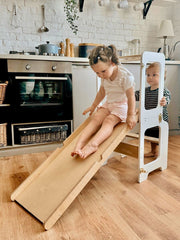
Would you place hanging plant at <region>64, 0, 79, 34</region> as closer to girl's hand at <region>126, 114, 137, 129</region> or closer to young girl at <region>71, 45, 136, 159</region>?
young girl at <region>71, 45, 136, 159</region>

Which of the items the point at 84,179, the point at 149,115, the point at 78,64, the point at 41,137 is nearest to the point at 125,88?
the point at 149,115

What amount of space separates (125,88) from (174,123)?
177 cm

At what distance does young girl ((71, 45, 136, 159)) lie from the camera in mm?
1436

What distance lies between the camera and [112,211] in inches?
49.8

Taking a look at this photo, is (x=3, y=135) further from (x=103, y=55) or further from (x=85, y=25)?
(x=85, y=25)

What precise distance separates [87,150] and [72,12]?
83.9 inches

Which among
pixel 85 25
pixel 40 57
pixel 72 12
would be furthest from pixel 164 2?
pixel 40 57

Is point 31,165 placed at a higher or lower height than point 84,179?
lower

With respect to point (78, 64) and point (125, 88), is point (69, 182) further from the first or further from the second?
point (78, 64)

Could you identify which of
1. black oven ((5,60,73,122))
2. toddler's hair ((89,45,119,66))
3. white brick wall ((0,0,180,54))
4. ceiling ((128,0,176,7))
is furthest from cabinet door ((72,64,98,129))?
ceiling ((128,0,176,7))

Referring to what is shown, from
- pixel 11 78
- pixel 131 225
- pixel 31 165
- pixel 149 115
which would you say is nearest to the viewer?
pixel 131 225

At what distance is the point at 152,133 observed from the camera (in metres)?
2.28

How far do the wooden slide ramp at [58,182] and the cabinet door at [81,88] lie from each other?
0.88 metres

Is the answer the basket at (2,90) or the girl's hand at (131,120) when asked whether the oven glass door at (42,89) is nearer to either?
the basket at (2,90)
